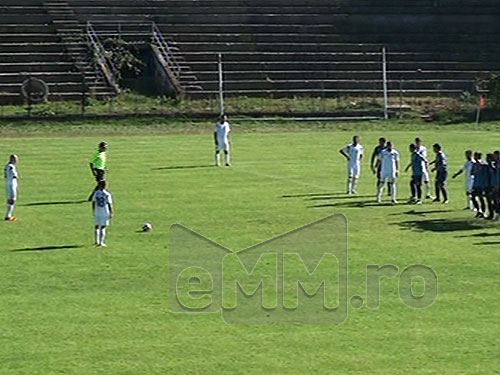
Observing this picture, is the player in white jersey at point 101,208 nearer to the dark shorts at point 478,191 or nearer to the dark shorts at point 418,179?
the dark shorts at point 478,191

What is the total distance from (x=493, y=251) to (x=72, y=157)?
2263 cm

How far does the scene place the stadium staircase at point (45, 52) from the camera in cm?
6006

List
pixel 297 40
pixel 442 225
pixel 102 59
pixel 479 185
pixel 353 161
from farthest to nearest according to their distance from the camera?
pixel 297 40, pixel 102 59, pixel 353 161, pixel 479 185, pixel 442 225

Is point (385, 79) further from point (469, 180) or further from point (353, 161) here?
point (469, 180)

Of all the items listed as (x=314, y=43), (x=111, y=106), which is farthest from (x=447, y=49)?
(x=111, y=106)

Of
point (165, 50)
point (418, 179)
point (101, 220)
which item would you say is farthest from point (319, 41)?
point (101, 220)

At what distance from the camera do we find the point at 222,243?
2880 cm

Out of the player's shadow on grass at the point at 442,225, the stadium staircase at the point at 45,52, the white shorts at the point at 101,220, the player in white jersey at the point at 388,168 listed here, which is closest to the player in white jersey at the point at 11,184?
the white shorts at the point at 101,220

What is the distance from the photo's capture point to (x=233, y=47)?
65.5 metres

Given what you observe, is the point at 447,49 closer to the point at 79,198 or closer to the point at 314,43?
the point at 314,43

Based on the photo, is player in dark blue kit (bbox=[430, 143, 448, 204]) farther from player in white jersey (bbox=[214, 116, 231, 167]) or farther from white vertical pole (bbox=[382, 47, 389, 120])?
white vertical pole (bbox=[382, 47, 389, 120])

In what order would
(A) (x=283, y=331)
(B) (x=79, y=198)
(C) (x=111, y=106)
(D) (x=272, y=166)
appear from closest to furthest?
(A) (x=283, y=331) < (B) (x=79, y=198) < (D) (x=272, y=166) < (C) (x=111, y=106)

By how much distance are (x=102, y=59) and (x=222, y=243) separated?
35.8 metres

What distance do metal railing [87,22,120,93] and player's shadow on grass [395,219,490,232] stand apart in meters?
31.3
